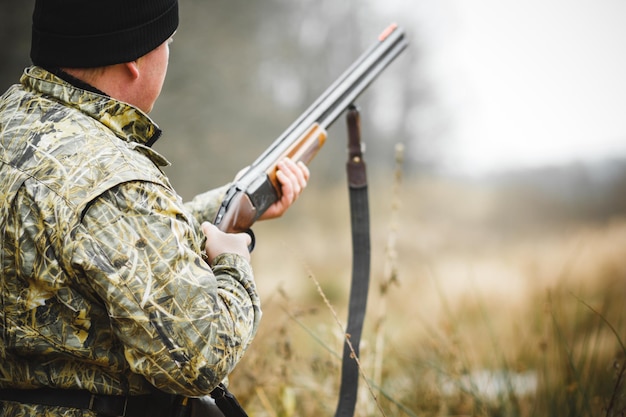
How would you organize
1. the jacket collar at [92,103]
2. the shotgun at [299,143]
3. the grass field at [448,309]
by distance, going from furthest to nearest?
the grass field at [448,309] → the shotgun at [299,143] → the jacket collar at [92,103]

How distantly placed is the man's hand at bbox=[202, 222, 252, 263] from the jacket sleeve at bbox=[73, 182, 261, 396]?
0.82 feet

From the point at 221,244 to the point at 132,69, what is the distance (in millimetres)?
563

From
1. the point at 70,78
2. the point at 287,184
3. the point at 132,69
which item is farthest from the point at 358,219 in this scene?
the point at 70,78

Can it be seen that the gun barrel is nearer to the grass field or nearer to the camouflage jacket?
the grass field

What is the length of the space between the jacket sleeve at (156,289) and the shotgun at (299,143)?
0.66m

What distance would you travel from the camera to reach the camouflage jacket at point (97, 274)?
51.3 inches

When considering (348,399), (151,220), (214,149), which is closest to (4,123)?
(151,220)

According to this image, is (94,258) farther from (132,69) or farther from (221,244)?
(132,69)

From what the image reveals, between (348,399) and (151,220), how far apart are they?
1.65 meters

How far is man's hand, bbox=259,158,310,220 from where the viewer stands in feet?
7.70

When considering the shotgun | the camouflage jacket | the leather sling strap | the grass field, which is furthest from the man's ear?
the leather sling strap

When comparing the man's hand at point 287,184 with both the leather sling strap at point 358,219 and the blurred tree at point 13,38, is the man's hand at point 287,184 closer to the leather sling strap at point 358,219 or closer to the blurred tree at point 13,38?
the leather sling strap at point 358,219

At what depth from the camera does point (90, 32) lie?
1490 millimetres

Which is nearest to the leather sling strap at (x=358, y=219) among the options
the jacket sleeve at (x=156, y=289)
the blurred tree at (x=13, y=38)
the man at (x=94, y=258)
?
the man at (x=94, y=258)
